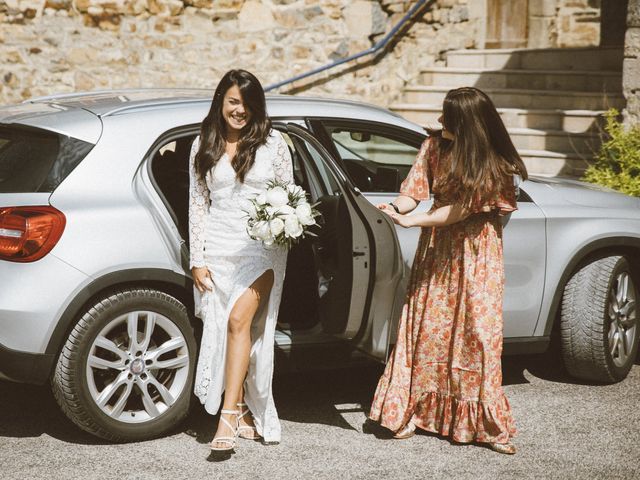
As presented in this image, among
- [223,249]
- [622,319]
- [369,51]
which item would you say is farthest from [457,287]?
[369,51]

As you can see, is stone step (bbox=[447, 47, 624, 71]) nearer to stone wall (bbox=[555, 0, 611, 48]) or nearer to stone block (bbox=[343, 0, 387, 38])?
stone block (bbox=[343, 0, 387, 38])

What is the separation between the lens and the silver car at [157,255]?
439 centimetres

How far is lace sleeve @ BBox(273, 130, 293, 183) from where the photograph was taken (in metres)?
4.66

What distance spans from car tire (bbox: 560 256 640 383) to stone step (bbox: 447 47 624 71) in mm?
6952

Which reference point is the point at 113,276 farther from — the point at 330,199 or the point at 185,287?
the point at 330,199

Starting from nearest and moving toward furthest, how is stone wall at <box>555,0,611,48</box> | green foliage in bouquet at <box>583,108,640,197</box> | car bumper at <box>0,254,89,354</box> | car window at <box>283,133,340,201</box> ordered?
car bumper at <box>0,254,89,354</box>, car window at <box>283,133,340,201</box>, green foliage in bouquet at <box>583,108,640,197</box>, stone wall at <box>555,0,611,48</box>

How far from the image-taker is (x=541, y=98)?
39.0 ft

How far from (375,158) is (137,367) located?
6.90ft

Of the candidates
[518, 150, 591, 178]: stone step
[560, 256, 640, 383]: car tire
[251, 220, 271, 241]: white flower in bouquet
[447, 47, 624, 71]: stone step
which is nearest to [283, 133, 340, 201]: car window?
[251, 220, 271, 241]: white flower in bouquet

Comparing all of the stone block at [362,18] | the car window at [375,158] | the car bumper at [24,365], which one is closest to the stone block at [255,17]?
the stone block at [362,18]

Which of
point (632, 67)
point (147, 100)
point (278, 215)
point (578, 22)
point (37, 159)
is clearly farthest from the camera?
point (578, 22)

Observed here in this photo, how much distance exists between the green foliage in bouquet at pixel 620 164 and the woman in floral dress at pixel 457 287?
3.66m

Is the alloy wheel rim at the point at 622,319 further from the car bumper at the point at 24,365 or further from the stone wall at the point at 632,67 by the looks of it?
the stone wall at the point at 632,67

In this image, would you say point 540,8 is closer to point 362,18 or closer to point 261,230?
point 362,18
